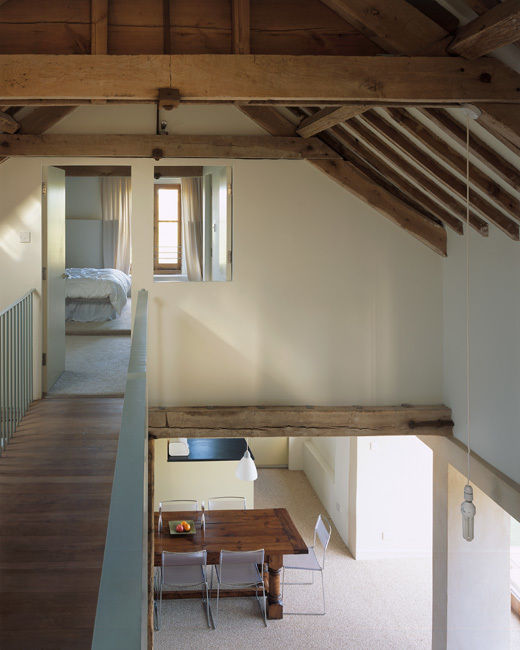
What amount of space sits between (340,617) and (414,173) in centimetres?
493

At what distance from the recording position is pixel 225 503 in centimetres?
929

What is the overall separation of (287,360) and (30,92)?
352 centimetres

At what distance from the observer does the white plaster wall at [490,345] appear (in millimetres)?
4824

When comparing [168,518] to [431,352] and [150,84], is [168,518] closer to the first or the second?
[431,352]

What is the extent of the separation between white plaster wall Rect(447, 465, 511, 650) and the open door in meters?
Answer: 3.98

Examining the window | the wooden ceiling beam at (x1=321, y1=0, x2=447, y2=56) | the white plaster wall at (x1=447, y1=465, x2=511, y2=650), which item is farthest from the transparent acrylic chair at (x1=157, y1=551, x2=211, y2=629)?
the window

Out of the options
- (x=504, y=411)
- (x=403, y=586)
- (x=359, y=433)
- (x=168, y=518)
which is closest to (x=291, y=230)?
(x=359, y=433)

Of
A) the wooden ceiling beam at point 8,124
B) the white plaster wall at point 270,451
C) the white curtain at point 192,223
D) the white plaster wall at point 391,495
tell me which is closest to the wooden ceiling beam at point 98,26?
the wooden ceiling beam at point 8,124

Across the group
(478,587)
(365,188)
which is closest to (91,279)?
(365,188)

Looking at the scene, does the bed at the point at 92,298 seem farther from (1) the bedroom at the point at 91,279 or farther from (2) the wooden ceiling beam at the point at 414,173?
(2) the wooden ceiling beam at the point at 414,173

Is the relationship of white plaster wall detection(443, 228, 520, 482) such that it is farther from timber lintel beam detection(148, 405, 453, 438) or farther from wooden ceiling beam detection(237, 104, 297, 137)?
wooden ceiling beam detection(237, 104, 297, 137)

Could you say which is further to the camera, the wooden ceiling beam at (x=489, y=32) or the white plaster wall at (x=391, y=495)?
the white plaster wall at (x=391, y=495)

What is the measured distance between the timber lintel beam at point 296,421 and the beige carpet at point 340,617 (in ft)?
7.64

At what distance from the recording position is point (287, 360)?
246 inches
